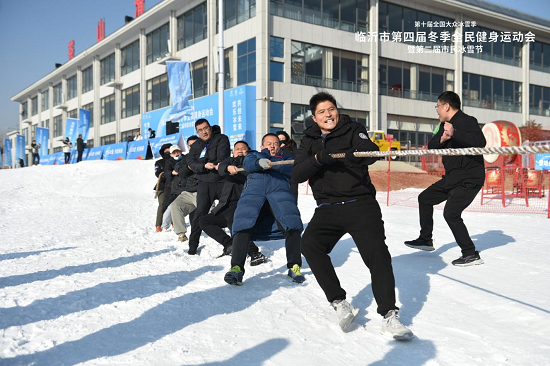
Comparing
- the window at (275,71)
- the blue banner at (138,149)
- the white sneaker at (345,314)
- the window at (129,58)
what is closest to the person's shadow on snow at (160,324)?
the white sneaker at (345,314)

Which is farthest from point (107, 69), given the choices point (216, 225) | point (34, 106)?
point (216, 225)

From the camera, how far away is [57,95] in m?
53.7

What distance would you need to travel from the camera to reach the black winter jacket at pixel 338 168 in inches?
136

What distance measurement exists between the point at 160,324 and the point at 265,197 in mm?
1950

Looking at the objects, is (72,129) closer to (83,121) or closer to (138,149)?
(83,121)

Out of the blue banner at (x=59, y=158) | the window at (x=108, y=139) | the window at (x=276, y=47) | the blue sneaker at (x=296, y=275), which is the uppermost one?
the window at (x=276, y=47)

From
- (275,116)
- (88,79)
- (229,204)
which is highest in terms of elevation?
(88,79)

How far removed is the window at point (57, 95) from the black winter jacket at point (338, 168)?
182 feet

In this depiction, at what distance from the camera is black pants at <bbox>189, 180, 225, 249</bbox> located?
641 centimetres

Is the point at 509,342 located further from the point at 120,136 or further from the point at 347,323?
the point at 120,136

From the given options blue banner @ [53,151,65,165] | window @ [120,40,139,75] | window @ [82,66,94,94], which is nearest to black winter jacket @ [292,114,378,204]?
blue banner @ [53,151,65,165]

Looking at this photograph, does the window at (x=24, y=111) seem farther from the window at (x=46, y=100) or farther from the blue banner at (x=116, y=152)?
the blue banner at (x=116, y=152)

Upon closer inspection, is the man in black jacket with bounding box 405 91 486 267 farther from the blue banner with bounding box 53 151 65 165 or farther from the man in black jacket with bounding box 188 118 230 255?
the blue banner with bounding box 53 151 65 165

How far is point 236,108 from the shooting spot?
24.0 m
